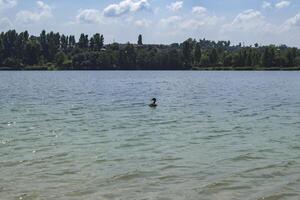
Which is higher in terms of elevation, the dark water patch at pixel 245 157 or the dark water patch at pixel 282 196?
the dark water patch at pixel 282 196

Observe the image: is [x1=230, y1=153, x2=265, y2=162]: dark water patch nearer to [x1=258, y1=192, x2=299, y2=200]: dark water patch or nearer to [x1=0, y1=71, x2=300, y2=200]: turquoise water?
[x1=0, y1=71, x2=300, y2=200]: turquoise water

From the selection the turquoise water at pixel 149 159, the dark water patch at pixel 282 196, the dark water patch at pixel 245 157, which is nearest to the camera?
the dark water patch at pixel 282 196

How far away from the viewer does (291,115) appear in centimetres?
3878

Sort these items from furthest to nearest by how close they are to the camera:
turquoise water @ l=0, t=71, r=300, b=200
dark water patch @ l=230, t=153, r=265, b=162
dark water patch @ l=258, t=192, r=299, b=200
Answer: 1. dark water patch @ l=230, t=153, r=265, b=162
2. turquoise water @ l=0, t=71, r=300, b=200
3. dark water patch @ l=258, t=192, r=299, b=200

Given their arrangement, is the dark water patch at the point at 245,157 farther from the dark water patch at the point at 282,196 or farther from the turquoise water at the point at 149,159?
the dark water patch at the point at 282,196

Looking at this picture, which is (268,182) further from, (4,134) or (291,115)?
(291,115)

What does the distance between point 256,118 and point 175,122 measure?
674 centimetres

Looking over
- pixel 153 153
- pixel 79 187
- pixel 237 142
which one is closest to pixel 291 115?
pixel 237 142

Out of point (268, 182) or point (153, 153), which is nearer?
point (268, 182)

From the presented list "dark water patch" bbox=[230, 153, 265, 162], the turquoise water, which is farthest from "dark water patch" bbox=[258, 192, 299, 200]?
"dark water patch" bbox=[230, 153, 265, 162]

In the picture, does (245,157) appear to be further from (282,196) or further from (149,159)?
(282,196)

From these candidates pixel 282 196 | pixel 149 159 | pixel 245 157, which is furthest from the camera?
pixel 245 157

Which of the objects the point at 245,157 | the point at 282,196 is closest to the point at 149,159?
the point at 245,157

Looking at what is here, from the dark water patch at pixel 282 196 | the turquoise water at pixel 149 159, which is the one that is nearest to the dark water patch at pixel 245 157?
the turquoise water at pixel 149 159
